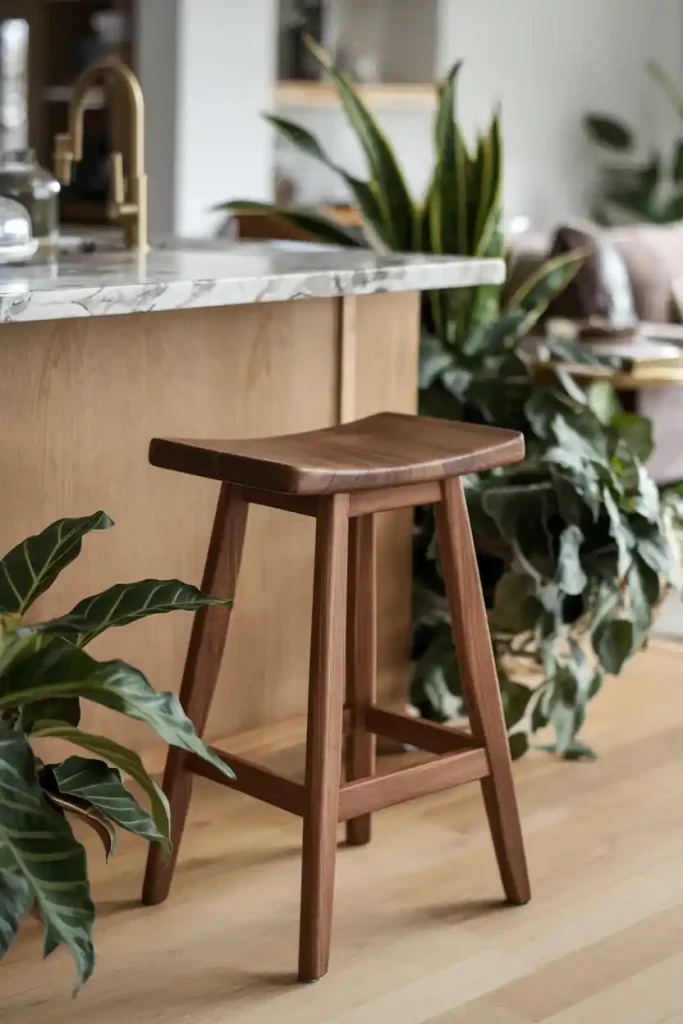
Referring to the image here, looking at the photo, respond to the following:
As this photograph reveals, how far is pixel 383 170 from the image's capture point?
3104 mm

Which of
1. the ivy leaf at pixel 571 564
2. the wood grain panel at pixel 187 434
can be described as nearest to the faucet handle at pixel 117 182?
the wood grain panel at pixel 187 434

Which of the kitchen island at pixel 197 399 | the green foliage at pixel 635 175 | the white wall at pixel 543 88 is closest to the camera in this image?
the kitchen island at pixel 197 399

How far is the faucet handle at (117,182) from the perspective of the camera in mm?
2852

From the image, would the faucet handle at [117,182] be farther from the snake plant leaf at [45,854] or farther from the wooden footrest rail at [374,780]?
the snake plant leaf at [45,854]

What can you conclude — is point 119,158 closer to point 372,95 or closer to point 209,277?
point 209,277

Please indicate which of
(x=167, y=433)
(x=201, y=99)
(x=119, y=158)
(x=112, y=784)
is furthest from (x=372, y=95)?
(x=112, y=784)

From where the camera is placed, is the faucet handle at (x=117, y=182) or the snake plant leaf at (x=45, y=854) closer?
the snake plant leaf at (x=45, y=854)

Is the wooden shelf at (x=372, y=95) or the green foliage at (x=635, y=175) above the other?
the wooden shelf at (x=372, y=95)

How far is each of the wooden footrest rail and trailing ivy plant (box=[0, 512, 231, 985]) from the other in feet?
0.91

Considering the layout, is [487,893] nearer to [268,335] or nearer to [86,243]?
[268,335]

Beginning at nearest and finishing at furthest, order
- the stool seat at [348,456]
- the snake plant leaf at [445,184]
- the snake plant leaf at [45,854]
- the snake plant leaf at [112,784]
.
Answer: the snake plant leaf at [45,854] → the snake plant leaf at [112,784] → the stool seat at [348,456] → the snake plant leaf at [445,184]

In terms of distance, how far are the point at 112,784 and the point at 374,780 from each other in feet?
1.38

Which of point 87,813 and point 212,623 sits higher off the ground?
point 212,623

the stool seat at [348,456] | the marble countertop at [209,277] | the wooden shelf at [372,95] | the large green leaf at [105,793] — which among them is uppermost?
the wooden shelf at [372,95]
